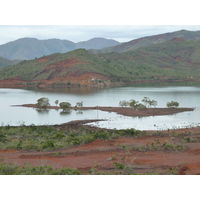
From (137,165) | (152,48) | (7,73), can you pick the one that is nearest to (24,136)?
(137,165)

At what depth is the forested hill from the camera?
4109 inches

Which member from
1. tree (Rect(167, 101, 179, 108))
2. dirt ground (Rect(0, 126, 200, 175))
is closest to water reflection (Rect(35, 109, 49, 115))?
tree (Rect(167, 101, 179, 108))

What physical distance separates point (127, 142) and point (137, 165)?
767cm

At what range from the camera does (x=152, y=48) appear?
18250cm

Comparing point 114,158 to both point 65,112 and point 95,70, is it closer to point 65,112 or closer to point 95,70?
point 65,112

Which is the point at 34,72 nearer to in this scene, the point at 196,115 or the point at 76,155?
the point at 196,115

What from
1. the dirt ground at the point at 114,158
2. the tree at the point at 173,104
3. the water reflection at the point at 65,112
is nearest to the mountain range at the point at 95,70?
the water reflection at the point at 65,112

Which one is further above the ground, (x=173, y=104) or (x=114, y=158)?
Answer: (x=173, y=104)

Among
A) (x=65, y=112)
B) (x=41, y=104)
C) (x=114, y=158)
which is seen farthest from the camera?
(x=41, y=104)

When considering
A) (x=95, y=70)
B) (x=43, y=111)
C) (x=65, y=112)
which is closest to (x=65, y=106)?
(x=65, y=112)

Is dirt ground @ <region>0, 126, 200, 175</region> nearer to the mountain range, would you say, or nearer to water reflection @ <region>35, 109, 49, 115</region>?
water reflection @ <region>35, 109, 49, 115</region>

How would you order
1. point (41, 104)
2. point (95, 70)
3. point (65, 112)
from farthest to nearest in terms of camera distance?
point (95, 70) < point (41, 104) < point (65, 112)

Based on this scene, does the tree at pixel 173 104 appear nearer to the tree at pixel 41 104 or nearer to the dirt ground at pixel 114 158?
the tree at pixel 41 104

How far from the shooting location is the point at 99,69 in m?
111
